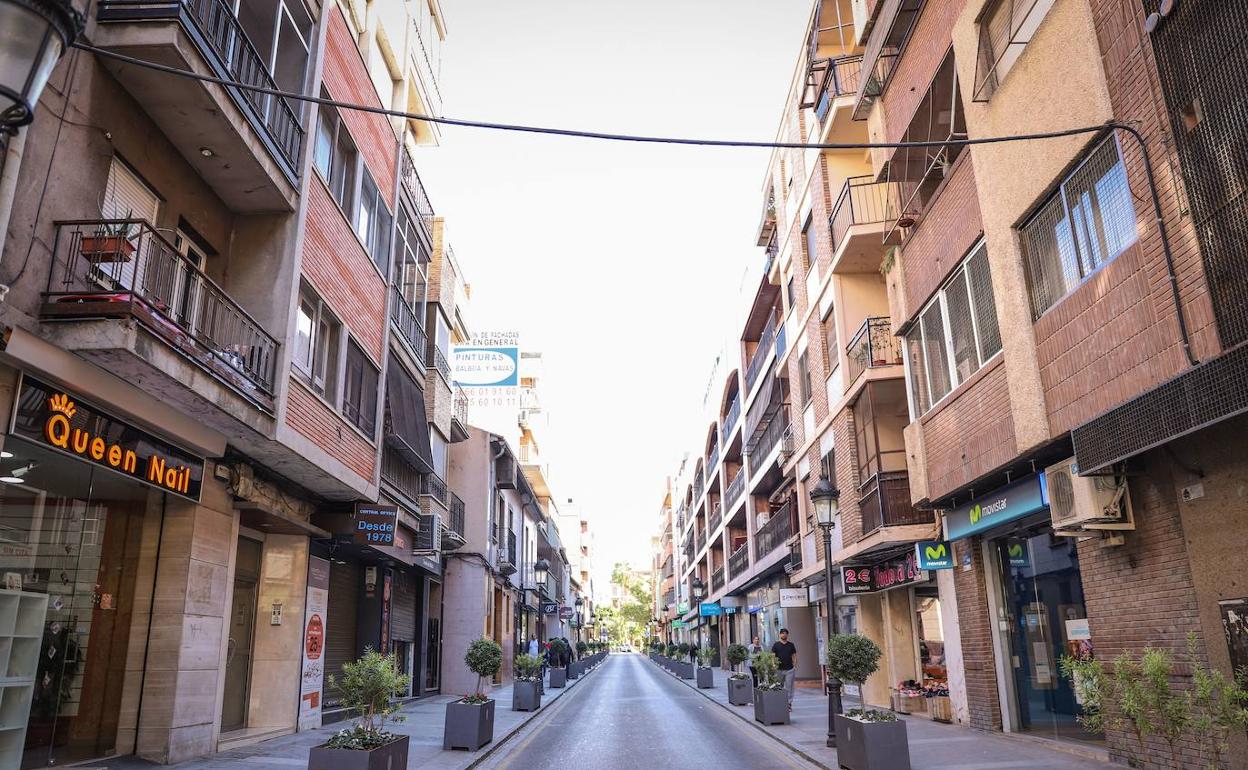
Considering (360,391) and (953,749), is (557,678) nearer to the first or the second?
(360,391)

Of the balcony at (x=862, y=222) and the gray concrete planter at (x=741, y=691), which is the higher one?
the balcony at (x=862, y=222)

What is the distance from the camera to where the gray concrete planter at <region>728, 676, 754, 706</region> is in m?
21.1

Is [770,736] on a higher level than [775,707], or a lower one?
lower

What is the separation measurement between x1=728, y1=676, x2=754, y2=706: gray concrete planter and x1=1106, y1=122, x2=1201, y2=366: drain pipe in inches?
607

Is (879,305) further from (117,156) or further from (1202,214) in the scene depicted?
(117,156)

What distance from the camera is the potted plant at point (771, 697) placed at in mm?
16281

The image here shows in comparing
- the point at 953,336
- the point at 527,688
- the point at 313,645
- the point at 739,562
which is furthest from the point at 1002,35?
the point at 739,562

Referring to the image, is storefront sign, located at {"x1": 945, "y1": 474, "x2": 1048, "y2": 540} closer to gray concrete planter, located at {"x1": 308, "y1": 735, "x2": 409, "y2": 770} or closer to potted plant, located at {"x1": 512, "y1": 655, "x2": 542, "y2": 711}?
gray concrete planter, located at {"x1": 308, "y1": 735, "x2": 409, "y2": 770}

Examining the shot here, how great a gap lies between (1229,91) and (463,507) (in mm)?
26113

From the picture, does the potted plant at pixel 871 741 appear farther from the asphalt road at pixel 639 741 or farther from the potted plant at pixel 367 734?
the potted plant at pixel 367 734

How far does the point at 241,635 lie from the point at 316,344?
4882 mm

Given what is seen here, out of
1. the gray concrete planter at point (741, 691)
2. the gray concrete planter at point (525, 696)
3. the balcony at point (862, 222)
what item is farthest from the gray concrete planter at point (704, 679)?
the balcony at point (862, 222)

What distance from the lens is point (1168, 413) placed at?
25.6 feet

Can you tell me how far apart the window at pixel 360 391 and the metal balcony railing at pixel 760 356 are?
1681 centimetres
